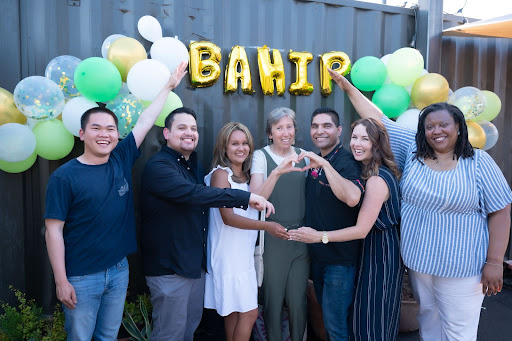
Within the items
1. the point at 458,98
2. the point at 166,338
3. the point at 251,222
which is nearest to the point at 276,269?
the point at 251,222

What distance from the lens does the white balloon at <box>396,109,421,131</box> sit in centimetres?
346

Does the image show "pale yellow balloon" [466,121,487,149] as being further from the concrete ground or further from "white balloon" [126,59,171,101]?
"white balloon" [126,59,171,101]

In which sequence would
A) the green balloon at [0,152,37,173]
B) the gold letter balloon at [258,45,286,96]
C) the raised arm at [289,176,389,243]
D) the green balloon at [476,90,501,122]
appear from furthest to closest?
1. the green balloon at [476,90,501,122]
2. the gold letter balloon at [258,45,286,96]
3. the green balloon at [0,152,37,173]
4. the raised arm at [289,176,389,243]

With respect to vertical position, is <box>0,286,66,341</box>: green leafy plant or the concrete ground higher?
<box>0,286,66,341</box>: green leafy plant

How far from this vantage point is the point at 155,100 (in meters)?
2.79

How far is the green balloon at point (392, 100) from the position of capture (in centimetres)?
357

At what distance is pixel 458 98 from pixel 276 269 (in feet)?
7.60

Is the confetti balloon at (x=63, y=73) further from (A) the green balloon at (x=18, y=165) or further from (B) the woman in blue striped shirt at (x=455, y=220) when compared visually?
(B) the woman in blue striped shirt at (x=455, y=220)

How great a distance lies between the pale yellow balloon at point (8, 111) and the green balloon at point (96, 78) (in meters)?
0.45

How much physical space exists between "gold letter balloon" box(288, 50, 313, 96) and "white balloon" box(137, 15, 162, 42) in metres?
1.27

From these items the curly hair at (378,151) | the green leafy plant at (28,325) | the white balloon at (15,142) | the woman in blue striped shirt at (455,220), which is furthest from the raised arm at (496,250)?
the white balloon at (15,142)

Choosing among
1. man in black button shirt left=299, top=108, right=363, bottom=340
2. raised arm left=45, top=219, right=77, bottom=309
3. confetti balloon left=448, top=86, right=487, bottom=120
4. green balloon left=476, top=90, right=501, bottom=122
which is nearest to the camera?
raised arm left=45, top=219, right=77, bottom=309

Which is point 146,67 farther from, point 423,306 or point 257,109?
point 423,306

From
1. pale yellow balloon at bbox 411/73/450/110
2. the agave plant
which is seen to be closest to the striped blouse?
pale yellow balloon at bbox 411/73/450/110
